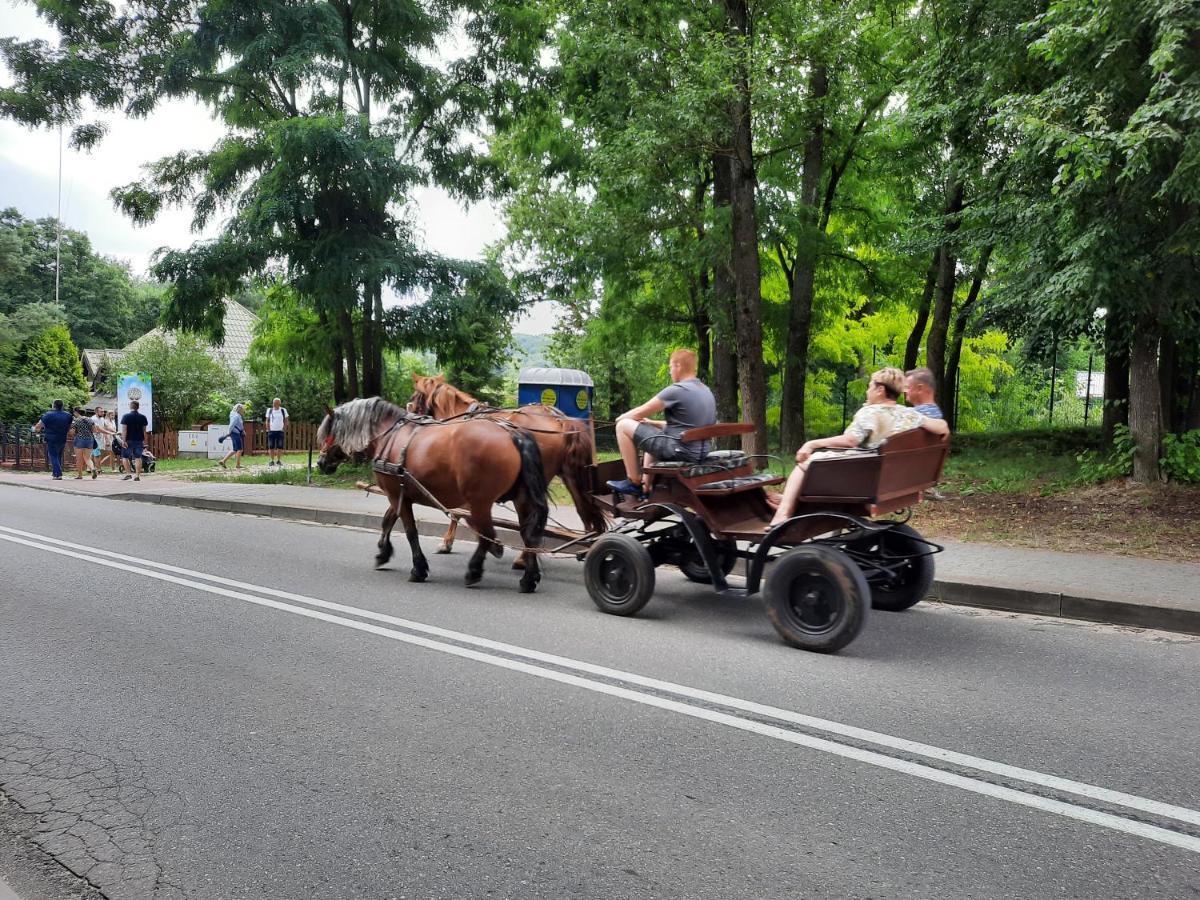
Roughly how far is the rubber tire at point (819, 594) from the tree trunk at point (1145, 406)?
8.35m

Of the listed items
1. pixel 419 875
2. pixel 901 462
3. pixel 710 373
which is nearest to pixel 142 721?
pixel 419 875

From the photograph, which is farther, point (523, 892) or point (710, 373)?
point (710, 373)

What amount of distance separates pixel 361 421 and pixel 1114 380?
1539 centimetres

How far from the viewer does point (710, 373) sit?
87.3 ft

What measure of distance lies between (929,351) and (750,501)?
50.8 feet

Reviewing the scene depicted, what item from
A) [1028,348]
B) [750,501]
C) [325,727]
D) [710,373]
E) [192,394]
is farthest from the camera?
[192,394]

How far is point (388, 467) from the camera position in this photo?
27.8ft

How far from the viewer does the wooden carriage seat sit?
19.0 ft

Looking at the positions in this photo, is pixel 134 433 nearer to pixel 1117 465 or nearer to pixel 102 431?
pixel 102 431

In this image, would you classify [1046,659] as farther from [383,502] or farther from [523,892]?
[383,502]

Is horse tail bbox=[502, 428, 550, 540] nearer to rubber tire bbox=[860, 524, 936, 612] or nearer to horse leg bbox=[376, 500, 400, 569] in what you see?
horse leg bbox=[376, 500, 400, 569]

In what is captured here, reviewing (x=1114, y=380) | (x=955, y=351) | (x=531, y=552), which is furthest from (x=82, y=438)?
(x=1114, y=380)

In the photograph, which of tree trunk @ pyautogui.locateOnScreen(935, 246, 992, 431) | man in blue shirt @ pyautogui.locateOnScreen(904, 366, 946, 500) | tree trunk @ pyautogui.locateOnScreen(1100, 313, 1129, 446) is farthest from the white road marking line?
tree trunk @ pyautogui.locateOnScreen(935, 246, 992, 431)

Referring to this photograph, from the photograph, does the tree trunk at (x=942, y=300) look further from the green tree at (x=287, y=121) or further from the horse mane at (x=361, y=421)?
the horse mane at (x=361, y=421)
